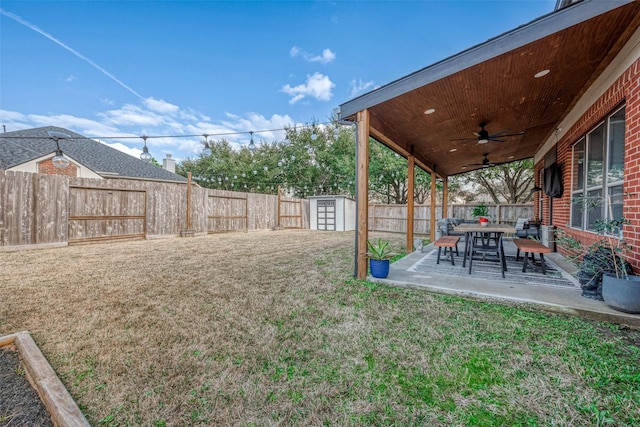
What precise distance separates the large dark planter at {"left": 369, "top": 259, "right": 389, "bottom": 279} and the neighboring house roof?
10321mm

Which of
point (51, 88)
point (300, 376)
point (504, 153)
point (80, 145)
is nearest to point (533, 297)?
point (300, 376)

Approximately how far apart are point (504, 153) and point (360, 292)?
7.18 meters

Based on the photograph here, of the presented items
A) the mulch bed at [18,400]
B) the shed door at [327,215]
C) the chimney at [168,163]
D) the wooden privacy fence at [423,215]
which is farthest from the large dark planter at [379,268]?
the chimney at [168,163]

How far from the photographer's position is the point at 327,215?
13695 mm

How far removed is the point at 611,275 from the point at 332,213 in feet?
37.0

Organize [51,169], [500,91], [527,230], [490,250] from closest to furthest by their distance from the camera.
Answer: [500,91] → [490,250] → [527,230] → [51,169]

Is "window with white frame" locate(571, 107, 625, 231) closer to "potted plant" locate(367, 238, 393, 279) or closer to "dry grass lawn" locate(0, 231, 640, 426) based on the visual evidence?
"dry grass lawn" locate(0, 231, 640, 426)

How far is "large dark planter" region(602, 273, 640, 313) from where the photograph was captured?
2299 mm

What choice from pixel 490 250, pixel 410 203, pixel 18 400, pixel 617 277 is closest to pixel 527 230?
pixel 490 250

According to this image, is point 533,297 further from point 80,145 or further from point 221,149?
point 221,149

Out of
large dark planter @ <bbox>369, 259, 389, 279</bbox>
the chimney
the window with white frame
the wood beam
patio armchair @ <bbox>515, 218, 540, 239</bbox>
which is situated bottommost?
large dark planter @ <bbox>369, 259, 389, 279</bbox>

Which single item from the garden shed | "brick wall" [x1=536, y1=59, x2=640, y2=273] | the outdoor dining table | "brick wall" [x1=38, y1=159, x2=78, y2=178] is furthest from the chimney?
"brick wall" [x1=536, y1=59, x2=640, y2=273]

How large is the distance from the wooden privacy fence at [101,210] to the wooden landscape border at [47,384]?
19.2 ft

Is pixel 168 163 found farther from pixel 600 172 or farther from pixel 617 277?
pixel 617 277
